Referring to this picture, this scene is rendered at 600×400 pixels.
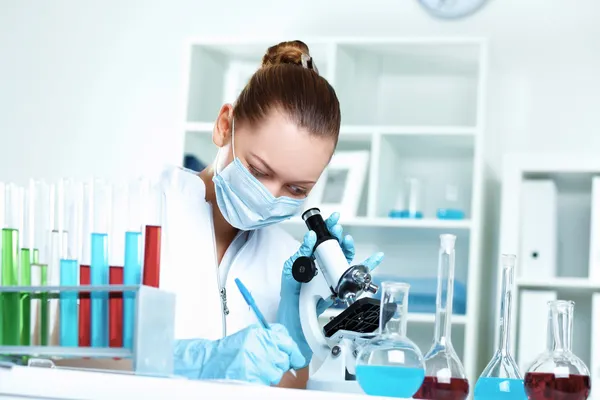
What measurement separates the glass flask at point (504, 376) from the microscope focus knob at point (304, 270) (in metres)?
0.33

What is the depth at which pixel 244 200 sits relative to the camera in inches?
67.6

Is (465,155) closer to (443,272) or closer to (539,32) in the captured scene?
(539,32)

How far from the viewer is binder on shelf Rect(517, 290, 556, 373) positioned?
3.02 m

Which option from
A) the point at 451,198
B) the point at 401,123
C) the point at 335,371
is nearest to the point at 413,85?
the point at 401,123

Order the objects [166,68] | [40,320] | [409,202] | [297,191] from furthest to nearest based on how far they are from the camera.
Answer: [166,68] → [409,202] → [297,191] → [40,320]

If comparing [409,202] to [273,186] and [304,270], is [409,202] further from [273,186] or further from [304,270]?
[304,270]

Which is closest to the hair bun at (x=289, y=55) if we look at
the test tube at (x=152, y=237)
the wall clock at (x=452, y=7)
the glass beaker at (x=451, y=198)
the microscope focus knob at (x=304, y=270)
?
the microscope focus knob at (x=304, y=270)

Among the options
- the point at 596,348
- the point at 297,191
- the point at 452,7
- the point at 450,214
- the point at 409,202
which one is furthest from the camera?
the point at 452,7

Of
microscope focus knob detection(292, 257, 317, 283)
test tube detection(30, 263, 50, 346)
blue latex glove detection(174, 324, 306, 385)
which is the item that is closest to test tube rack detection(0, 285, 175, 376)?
test tube detection(30, 263, 50, 346)

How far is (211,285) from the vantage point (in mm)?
1664

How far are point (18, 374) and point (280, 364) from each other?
39 centimetres

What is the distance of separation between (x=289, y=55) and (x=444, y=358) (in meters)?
0.86

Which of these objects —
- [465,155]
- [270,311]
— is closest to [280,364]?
[270,311]

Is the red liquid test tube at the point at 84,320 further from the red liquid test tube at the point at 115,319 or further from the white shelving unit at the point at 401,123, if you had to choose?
the white shelving unit at the point at 401,123
